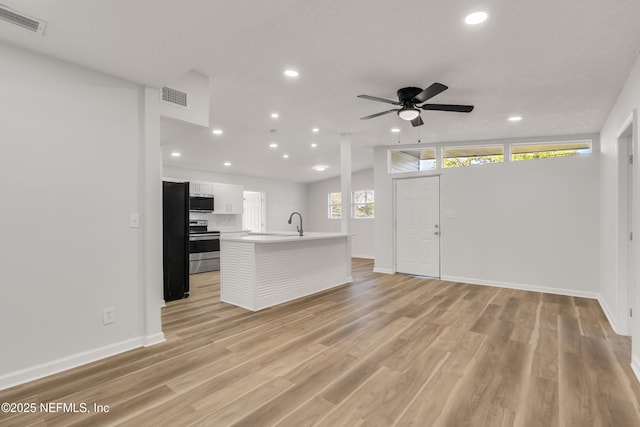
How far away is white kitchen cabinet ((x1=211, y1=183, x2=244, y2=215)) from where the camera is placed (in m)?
8.02

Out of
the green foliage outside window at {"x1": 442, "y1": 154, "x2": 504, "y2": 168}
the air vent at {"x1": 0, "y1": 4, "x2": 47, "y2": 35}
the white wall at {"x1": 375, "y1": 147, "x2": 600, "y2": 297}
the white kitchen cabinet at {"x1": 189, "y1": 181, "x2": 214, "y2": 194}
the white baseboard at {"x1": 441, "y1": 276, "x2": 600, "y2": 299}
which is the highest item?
the air vent at {"x1": 0, "y1": 4, "x2": 47, "y2": 35}

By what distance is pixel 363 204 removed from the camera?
9.59m

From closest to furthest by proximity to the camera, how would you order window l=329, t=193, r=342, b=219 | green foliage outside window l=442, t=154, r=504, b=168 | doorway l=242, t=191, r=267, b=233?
green foliage outside window l=442, t=154, r=504, b=168 → doorway l=242, t=191, r=267, b=233 → window l=329, t=193, r=342, b=219

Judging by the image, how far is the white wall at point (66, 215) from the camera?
2.21 meters

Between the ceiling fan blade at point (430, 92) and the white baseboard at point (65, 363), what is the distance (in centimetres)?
369

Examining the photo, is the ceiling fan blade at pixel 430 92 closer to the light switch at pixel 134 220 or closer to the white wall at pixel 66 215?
the white wall at pixel 66 215

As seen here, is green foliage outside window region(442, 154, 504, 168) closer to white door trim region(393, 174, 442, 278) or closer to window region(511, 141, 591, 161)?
window region(511, 141, 591, 161)

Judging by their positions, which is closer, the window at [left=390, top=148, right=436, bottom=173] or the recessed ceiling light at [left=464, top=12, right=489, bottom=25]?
the recessed ceiling light at [left=464, top=12, right=489, bottom=25]

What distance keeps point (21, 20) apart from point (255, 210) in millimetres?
8057

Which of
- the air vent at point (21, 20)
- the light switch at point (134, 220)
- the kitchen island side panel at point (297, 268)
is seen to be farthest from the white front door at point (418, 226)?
the air vent at point (21, 20)

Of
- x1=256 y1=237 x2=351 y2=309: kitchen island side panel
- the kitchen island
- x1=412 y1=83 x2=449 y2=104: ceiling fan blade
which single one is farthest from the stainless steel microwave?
x1=412 y1=83 x2=449 y2=104: ceiling fan blade

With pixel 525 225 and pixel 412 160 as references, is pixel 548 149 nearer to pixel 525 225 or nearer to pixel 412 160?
pixel 525 225

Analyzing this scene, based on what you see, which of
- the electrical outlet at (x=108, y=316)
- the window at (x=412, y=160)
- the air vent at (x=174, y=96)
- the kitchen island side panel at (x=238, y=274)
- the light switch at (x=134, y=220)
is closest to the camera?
the electrical outlet at (x=108, y=316)

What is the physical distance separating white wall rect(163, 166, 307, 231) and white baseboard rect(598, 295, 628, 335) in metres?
8.04
